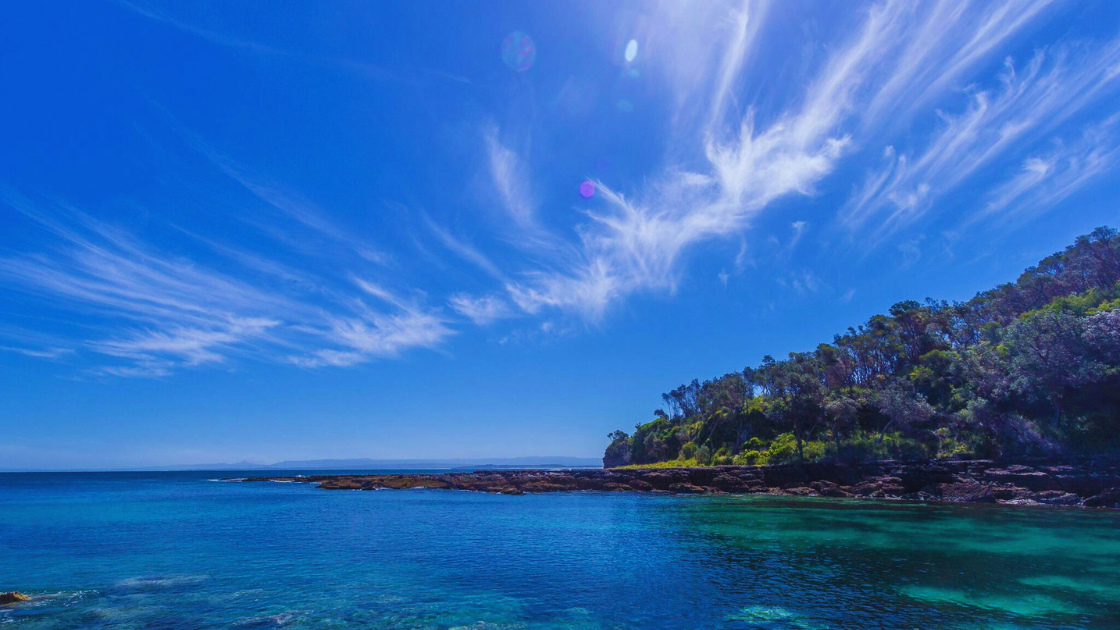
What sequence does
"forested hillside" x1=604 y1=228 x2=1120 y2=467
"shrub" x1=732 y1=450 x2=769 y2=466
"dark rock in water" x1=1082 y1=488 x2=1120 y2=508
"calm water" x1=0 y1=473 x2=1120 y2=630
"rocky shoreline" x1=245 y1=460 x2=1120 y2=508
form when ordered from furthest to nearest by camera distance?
"shrub" x1=732 y1=450 x2=769 y2=466
"forested hillside" x1=604 y1=228 x2=1120 y2=467
"rocky shoreline" x1=245 y1=460 x2=1120 y2=508
"dark rock in water" x1=1082 y1=488 x2=1120 y2=508
"calm water" x1=0 y1=473 x2=1120 y2=630

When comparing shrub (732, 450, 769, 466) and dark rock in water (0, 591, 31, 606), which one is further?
shrub (732, 450, 769, 466)

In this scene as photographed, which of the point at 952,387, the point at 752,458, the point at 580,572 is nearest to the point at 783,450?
the point at 752,458

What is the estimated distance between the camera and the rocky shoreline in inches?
2002

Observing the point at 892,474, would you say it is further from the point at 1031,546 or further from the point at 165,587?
the point at 165,587

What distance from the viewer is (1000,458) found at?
59250mm

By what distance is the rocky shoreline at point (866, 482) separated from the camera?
50.8m

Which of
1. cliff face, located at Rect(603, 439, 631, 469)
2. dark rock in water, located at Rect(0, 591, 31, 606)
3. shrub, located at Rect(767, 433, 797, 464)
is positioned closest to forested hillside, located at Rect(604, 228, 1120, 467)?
shrub, located at Rect(767, 433, 797, 464)

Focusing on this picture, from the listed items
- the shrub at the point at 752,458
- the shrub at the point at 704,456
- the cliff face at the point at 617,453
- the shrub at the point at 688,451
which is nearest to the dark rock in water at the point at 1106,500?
the shrub at the point at 752,458

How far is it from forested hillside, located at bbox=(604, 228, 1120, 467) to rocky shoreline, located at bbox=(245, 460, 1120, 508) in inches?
142

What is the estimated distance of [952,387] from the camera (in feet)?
241

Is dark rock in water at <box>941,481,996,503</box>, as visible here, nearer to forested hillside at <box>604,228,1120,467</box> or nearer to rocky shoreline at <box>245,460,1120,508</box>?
rocky shoreline at <box>245,460,1120,508</box>

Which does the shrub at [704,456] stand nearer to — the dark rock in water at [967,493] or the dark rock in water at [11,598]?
the dark rock in water at [967,493]

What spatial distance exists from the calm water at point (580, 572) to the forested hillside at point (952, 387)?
1706 centimetres

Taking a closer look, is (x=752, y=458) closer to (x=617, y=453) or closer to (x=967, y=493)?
(x=967, y=493)
